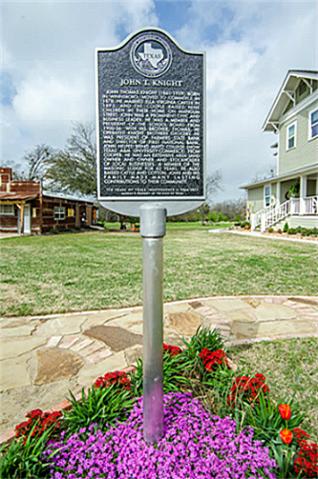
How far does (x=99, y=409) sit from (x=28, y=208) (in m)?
21.1

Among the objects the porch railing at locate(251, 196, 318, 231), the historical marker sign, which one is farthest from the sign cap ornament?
the porch railing at locate(251, 196, 318, 231)

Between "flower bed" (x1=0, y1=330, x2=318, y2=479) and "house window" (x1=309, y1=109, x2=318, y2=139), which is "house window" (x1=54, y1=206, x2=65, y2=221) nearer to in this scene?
"house window" (x1=309, y1=109, x2=318, y2=139)

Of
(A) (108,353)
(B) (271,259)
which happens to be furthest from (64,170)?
(A) (108,353)

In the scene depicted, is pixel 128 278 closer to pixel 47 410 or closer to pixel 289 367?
pixel 289 367

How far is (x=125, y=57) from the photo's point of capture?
2.21 meters

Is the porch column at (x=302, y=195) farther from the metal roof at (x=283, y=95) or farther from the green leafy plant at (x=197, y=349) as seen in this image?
the green leafy plant at (x=197, y=349)

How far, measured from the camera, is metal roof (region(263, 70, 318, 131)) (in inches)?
604

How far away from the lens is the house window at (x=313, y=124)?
15.1 metres

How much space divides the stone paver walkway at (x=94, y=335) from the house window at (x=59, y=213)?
65.4 ft

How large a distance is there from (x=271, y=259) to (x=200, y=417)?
7.65 m

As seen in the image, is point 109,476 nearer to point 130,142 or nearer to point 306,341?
point 130,142

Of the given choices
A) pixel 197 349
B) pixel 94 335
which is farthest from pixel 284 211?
pixel 197 349

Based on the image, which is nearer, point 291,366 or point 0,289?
point 291,366

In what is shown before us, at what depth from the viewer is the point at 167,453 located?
1.78 metres
